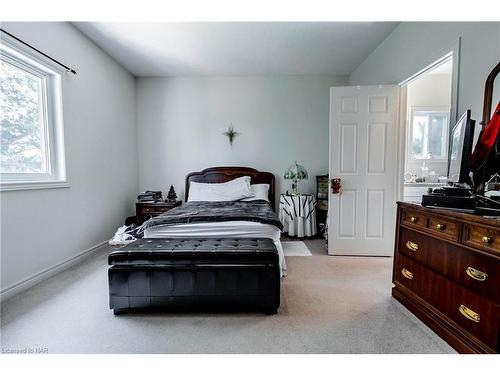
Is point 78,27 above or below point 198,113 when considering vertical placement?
above

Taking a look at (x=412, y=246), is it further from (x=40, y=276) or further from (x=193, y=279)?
(x=40, y=276)

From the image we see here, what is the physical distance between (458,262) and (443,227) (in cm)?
22

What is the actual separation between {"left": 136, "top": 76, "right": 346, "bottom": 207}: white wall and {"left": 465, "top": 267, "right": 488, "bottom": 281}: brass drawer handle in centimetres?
317

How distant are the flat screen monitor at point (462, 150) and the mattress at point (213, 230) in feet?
5.17

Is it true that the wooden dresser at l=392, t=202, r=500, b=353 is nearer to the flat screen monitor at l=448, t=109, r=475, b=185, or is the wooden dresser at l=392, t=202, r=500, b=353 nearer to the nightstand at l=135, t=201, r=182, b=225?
the flat screen monitor at l=448, t=109, r=475, b=185

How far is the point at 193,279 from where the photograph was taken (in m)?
1.89

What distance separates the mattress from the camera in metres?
2.53

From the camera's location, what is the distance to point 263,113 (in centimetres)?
455

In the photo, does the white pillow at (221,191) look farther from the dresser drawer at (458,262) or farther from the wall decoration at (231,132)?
the dresser drawer at (458,262)

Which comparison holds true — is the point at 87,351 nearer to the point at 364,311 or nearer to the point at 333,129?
the point at 364,311

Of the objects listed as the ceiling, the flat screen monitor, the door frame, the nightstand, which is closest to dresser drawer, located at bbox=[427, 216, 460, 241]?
the flat screen monitor
